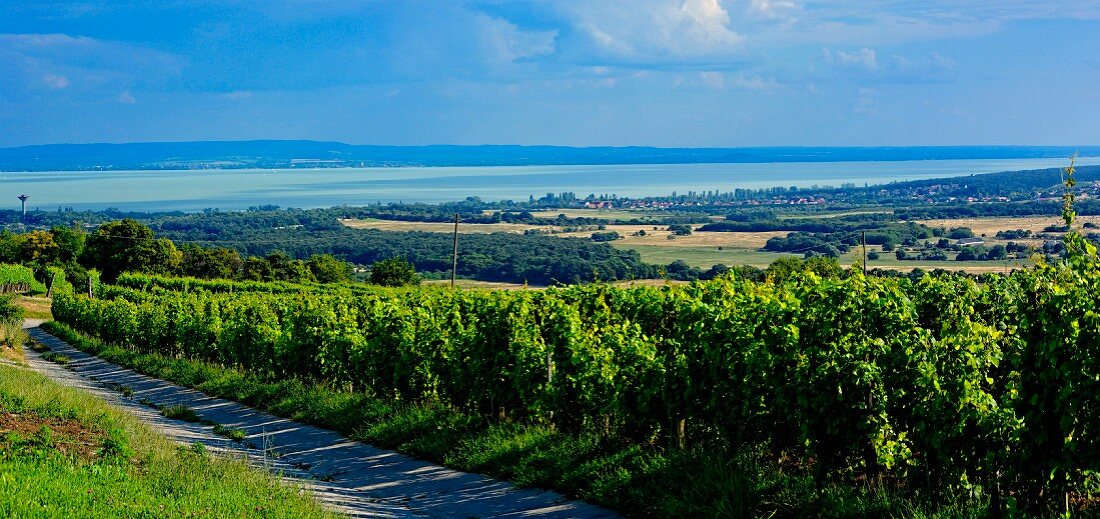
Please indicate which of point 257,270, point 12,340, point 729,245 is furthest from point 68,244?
point 729,245

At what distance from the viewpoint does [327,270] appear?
75938 mm

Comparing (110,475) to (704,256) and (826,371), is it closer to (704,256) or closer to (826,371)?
(826,371)

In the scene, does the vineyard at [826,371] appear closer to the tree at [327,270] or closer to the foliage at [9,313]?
the foliage at [9,313]

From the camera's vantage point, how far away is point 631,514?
8406mm

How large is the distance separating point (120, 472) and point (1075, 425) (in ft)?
24.7

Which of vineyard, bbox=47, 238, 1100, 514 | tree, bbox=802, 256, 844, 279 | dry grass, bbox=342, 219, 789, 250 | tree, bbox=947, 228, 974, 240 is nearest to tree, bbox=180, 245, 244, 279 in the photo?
dry grass, bbox=342, 219, 789, 250

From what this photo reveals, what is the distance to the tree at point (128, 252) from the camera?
83.2 m

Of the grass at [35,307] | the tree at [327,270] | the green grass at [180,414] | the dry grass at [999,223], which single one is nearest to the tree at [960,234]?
the dry grass at [999,223]

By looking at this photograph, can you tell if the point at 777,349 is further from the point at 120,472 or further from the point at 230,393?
the point at 230,393

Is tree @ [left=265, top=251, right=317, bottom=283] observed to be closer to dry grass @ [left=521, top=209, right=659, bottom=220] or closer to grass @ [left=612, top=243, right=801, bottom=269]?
grass @ [left=612, top=243, right=801, bottom=269]

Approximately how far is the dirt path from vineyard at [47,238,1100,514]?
1420mm

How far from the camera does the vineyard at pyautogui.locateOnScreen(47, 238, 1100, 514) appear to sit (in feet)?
21.1

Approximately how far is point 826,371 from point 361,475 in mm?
5724

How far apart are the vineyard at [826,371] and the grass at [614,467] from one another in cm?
27
